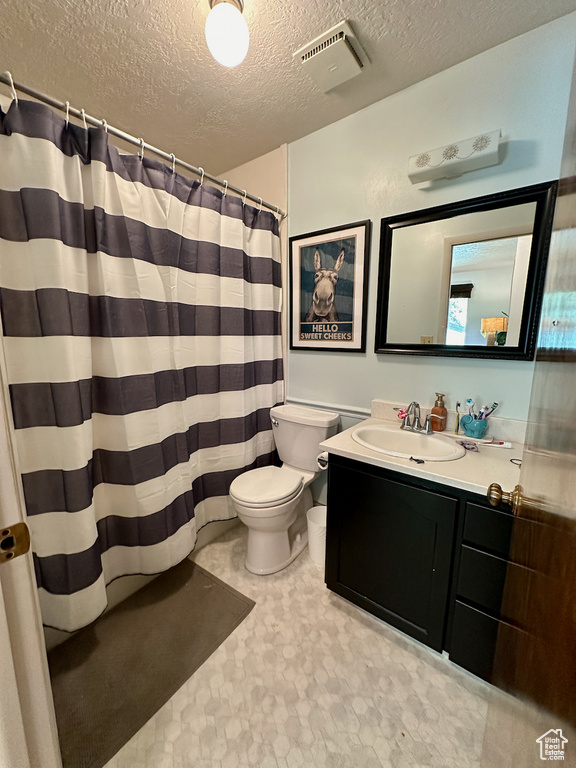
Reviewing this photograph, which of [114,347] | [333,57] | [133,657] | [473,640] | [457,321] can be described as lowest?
[133,657]

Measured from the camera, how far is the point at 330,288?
180cm

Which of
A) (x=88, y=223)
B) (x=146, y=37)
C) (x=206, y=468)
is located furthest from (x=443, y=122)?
(x=206, y=468)

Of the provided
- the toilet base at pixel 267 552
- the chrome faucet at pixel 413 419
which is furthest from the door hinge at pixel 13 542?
the chrome faucet at pixel 413 419

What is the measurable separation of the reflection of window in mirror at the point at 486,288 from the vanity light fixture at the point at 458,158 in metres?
0.30

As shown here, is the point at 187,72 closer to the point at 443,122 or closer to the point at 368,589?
the point at 443,122

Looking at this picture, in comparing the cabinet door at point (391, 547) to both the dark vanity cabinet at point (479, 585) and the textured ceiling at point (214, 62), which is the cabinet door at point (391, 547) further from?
the textured ceiling at point (214, 62)

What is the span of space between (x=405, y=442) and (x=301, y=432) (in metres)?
0.58

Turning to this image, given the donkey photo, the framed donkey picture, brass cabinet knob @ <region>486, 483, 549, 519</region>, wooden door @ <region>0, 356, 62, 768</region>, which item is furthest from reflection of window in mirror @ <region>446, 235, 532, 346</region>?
wooden door @ <region>0, 356, 62, 768</region>

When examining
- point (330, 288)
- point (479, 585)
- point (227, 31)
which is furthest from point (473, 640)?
point (227, 31)

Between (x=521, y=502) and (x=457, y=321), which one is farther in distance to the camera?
(x=457, y=321)

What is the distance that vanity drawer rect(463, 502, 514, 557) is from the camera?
970 millimetres

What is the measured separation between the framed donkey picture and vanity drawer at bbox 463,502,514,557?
969 millimetres

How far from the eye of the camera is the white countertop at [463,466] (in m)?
1.03

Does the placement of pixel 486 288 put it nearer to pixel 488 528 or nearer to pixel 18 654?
pixel 488 528
